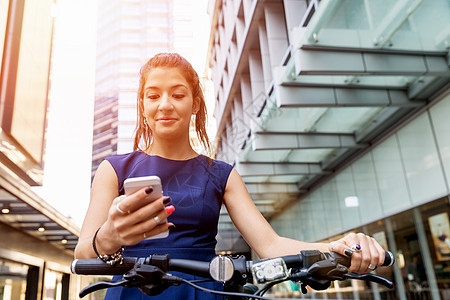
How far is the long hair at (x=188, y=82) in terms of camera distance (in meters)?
1.21

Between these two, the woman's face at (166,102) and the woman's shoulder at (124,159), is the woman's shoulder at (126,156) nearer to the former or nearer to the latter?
the woman's shoulder at (124,159)

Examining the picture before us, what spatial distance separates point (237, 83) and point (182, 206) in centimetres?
1362

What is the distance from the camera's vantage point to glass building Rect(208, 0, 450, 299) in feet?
17.9

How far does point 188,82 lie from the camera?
1.23 meters

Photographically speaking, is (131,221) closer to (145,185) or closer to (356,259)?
Result: (145,185)

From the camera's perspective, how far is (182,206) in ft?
3.70

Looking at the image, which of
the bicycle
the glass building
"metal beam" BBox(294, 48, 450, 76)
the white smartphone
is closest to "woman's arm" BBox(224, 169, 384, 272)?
the bicycle

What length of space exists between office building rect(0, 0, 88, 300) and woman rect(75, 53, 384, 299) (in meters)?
1.71

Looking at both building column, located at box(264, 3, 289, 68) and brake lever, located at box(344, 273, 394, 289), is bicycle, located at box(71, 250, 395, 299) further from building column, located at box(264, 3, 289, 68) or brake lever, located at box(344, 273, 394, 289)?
building column, located at box(264, 3, 289, 68)

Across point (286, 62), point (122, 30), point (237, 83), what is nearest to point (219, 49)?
point (237, 83)

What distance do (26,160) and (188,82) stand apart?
2.20 metres

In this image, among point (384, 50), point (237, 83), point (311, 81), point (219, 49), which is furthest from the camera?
point (219, 49)

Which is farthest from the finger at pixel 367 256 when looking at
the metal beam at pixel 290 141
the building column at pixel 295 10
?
the building column at pixel 295 10

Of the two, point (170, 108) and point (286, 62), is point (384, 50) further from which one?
point (170, 108)
